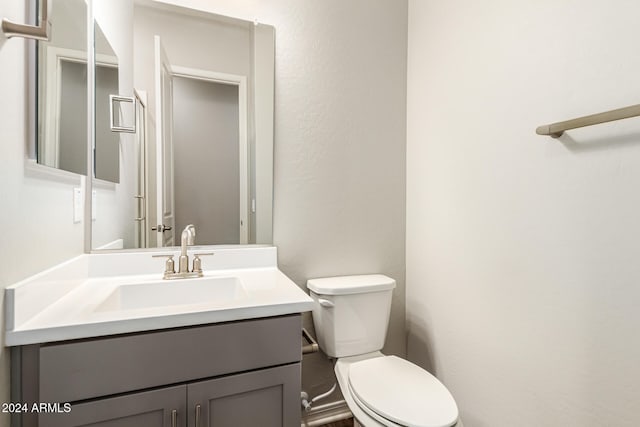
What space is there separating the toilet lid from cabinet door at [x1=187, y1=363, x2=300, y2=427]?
0.30 metres

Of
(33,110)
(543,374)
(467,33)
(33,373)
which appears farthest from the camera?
(467,33)

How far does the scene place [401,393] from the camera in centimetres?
110

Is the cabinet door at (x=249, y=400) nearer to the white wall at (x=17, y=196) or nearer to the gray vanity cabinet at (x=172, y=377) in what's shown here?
the gray vanity cabinet at (x=172, y=377)

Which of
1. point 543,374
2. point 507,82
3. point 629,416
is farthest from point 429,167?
point 629,416

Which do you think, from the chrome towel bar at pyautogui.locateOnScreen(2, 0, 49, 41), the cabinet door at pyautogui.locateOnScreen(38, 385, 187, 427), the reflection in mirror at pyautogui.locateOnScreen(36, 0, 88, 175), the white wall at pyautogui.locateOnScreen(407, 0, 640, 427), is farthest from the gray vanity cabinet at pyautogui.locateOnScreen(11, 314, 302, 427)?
the white wall at pyautogui.locateOnScreen(407, 0, 640, 427)

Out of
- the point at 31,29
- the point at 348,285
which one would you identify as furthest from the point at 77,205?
the point at 348,285

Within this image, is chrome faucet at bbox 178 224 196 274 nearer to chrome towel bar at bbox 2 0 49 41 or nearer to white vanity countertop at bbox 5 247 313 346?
white vanity countertop at bbox 5 247 313 346

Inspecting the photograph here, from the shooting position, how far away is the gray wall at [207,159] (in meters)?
1.33

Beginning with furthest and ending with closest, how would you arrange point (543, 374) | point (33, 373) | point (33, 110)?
1. point (543, 374)
2. point (33, 110)
3. point (33, 373)

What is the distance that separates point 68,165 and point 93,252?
371 mm

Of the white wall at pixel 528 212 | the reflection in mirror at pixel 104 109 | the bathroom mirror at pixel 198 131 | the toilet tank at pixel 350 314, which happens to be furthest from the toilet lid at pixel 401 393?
the reflection in mirror at pixel 104 109

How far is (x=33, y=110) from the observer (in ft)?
2.67

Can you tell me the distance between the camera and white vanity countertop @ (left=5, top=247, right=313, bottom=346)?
28.2 inches

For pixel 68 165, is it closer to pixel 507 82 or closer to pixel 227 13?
pixel 227 13
